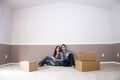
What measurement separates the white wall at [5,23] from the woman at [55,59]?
1.55 meters

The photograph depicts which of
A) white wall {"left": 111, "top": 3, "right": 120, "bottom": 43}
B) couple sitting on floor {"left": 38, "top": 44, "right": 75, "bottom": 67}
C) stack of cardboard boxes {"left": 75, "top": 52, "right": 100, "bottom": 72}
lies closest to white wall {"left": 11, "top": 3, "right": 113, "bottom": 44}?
white wall {"left": 111, "top": 3, "right": 120, "bottom": 43}

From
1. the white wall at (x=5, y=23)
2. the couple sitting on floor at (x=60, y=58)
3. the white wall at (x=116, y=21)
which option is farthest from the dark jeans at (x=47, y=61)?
the white wall at (x=116, y=21)

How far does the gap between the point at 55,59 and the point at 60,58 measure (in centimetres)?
20

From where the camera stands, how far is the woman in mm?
4591

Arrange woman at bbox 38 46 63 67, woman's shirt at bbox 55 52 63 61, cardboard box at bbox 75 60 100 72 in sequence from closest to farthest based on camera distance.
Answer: cardboard box at bbox 75 60 100 72 < woman at bbox 38 46 63 67 < woman's shirt at bbox 55 52 63 61

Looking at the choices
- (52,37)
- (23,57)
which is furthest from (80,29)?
(23,57)

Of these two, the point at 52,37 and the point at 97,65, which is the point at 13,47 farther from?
the point at 97,65

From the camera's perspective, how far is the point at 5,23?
4.81 meters

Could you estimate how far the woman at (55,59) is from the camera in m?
4.59

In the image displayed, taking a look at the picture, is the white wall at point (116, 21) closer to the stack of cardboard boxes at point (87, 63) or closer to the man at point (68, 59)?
the stack of cardboard boxes at point (87, 63)

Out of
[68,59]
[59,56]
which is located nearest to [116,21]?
[68,59]

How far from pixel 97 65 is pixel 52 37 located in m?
2.21

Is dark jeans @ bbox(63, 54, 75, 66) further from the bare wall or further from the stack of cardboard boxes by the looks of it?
the bare wall

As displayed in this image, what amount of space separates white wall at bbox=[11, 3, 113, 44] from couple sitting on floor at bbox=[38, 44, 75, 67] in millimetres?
366
